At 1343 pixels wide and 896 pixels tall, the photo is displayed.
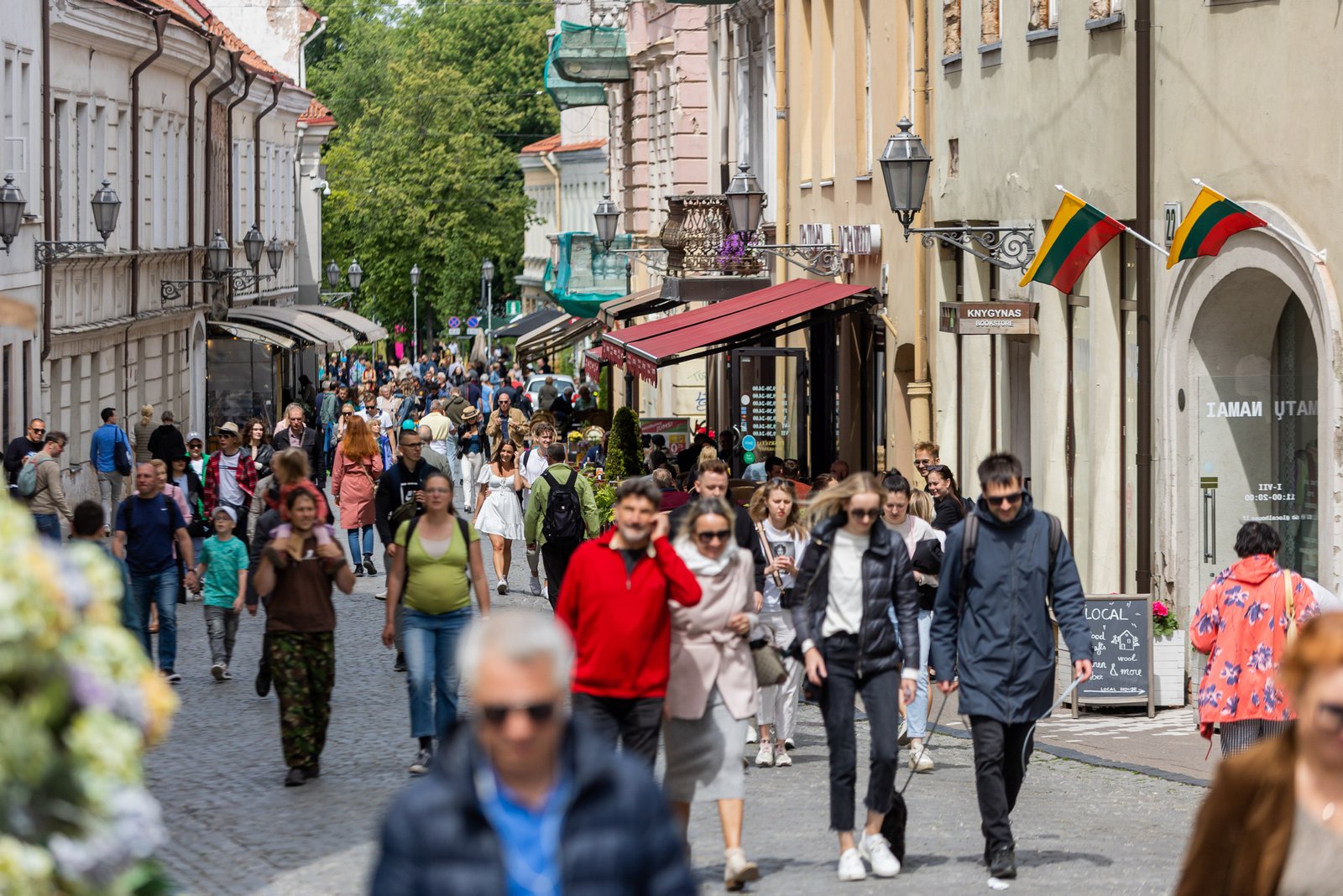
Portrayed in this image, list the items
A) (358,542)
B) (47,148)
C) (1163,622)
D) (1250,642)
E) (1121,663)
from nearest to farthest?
1. (1250,642)
2. (1121,663)
3. (1163,622)
4. (358,542)
5. (47,148)

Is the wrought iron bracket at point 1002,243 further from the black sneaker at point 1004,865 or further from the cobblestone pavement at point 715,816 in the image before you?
the black sneaker at point 1004,865

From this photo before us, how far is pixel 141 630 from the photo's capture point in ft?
49.7

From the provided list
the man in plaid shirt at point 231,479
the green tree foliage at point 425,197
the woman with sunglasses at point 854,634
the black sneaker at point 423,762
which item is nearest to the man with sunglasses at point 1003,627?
the woman with sunglasses at point 854,634

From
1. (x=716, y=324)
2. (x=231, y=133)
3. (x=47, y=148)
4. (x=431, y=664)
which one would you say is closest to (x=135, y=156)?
(x=47, y=148)

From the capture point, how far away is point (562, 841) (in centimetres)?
408

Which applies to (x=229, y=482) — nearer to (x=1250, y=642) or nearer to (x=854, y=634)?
(x=1250, y=642)

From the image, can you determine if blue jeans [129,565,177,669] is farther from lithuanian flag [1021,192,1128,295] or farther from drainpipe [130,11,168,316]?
drainpipe [130,11,168,316]

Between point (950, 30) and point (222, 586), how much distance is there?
10.5m

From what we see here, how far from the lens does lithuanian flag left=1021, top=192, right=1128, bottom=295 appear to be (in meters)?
17.0

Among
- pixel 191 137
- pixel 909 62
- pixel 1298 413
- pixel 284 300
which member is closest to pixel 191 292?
pixel 191 137

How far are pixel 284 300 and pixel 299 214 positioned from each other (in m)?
4.15

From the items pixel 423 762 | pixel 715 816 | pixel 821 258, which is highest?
pixel 821 258

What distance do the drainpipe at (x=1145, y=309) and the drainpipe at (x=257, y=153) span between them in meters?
37.3

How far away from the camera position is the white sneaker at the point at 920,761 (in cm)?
1259
